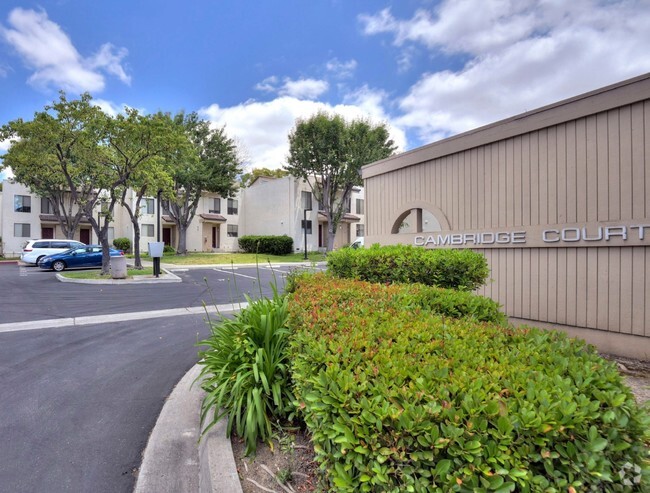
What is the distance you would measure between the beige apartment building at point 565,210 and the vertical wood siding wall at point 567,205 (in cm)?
1

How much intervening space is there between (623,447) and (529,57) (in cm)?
805

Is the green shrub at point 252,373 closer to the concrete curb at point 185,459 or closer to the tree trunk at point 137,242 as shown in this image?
the concrete curb at point 185,459

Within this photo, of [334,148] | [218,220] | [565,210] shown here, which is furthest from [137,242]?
[565,210]

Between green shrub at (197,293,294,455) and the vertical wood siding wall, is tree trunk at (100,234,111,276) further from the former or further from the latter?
green shrub at (197,293,294,455)

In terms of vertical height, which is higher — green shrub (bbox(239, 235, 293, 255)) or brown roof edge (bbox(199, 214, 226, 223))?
brown roof edge (bbox(199, 214, 226, 223))

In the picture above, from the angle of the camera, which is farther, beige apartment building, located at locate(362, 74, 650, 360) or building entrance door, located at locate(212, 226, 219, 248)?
building entrance door, located at locate(212, 226, 219, 248)

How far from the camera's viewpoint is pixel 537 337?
2.26 metres

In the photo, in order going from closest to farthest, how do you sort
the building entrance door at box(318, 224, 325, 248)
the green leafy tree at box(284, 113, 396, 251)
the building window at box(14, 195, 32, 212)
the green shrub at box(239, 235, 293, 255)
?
the green leafy tree at box(284, 113, 396, 251) → the building window at box(14, 195, 32, 212) → the green shrub at box(239, 235, 293, 255) → the building entrance door at box(318, 224, 325, 248)

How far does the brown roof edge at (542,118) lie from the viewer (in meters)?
4.66

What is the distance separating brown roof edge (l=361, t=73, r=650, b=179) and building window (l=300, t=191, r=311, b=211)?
2520 cm

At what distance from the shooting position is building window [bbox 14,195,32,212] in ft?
101

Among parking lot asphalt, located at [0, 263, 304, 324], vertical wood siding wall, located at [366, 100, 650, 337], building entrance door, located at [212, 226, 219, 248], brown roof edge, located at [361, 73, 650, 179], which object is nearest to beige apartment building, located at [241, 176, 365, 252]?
building entrance door, located at [212, 226, 219, 248]

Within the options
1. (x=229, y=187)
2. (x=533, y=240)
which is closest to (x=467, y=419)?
(x=533, y=240)

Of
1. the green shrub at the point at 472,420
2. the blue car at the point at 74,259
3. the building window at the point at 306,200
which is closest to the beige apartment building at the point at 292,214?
the building window at the point at 306,200
